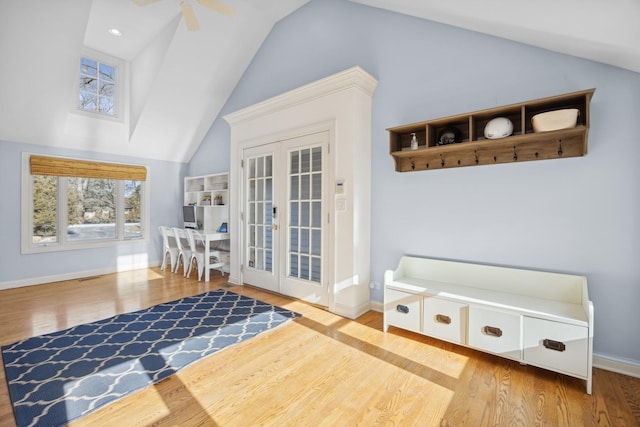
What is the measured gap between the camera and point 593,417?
1.64 metres

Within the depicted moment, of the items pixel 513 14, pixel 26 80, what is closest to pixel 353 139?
pixel 513 14

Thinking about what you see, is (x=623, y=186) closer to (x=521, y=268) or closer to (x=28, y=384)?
(x=521, y=268)

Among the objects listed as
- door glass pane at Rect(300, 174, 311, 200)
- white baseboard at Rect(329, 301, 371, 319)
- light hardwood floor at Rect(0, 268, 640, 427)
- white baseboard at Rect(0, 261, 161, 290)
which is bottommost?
light hardwood floor at Rect(0, 268, 640, 427)

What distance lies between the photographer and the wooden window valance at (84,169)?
4461 millimetres

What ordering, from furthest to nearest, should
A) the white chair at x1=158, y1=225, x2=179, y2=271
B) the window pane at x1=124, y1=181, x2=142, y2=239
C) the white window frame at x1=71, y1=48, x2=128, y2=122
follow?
the window pane at x1=124, y1=181, x2=142, y2=239 → the white chair at x1=158, y1=225, x2=179, y2=271 → the white window frame at x1=71, y1=48, x2=128, y2=122

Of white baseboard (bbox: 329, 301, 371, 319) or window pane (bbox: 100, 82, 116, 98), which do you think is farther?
window pane (bbox: 100, 82, 116, 98)

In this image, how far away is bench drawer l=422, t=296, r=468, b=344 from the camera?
2.30 m

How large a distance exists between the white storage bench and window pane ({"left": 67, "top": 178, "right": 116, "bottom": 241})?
17.2ft

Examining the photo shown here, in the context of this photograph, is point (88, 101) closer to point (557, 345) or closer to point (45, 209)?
point (45, 209)

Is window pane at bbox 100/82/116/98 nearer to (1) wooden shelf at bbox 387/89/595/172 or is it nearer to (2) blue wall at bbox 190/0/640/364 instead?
(2) blue wall at bbox 190/0/640/364

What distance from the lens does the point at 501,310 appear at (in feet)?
6.96

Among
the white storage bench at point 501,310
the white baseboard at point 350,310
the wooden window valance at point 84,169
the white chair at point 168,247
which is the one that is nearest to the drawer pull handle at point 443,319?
the white storage bench at point 501,310

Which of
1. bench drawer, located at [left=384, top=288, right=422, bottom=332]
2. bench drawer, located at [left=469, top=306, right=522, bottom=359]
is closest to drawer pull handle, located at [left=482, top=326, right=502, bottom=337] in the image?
bench drawer, located at [left=469, top=306, right=522, bottom=359]

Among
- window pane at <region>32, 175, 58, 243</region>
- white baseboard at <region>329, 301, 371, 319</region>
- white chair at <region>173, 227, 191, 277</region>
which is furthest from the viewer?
white chair at <region>173, 227, 191, 277</region>
